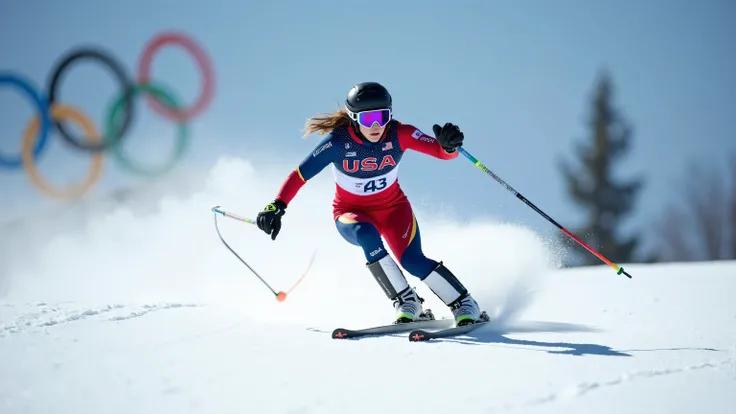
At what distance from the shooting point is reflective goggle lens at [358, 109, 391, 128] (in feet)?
16.2

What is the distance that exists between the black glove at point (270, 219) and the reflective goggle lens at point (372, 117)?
0.93 m

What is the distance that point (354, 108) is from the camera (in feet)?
16.2

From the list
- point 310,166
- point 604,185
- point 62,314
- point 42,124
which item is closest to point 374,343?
point 310,166

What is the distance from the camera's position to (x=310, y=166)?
511 cm

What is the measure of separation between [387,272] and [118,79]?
11.1m

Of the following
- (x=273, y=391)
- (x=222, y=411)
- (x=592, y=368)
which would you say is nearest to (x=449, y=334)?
(x=592, y=368)

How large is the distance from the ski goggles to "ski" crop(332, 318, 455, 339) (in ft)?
5.02

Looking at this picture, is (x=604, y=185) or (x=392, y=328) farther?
(x=604, y=185)

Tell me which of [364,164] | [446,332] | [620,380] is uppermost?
[364,164]

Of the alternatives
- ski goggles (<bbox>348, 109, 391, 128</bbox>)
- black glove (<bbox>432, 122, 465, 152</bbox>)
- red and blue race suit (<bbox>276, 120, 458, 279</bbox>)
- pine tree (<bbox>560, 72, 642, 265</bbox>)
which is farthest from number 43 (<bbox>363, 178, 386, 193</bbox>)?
pine tree (<bbox>560, 72, 642, 265</bbox>)

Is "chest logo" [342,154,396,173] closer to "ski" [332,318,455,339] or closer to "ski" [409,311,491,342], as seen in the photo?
A: "ski" [332,318,455,339]

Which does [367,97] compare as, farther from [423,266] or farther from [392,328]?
[392,328]

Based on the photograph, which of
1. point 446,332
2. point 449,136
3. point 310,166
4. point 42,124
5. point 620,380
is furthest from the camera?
point 42,124

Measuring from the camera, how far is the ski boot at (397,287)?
189 inches
